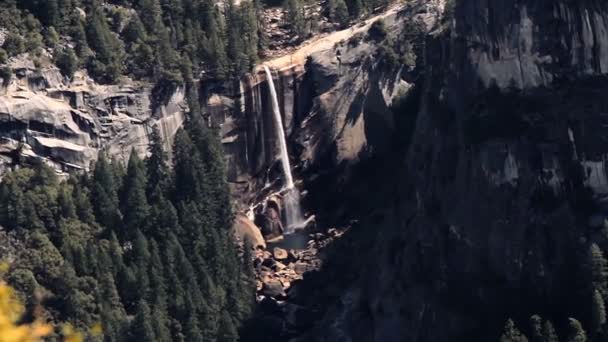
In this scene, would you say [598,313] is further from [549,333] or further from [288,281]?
[288,281]

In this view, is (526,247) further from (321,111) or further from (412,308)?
(321,111)

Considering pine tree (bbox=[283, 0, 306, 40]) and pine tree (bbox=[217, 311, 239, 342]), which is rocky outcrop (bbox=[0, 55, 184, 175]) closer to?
pine tree (bbox=[283, 0, 306, 40])

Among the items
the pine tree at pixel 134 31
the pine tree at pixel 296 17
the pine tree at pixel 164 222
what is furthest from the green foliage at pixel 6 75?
the pine tree at pixel 296 17

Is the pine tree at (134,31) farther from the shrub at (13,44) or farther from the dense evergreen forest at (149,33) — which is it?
the shrub at (13,44)

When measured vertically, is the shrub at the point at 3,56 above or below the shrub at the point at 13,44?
below

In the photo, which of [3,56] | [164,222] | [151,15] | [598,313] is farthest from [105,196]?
[598,313]
